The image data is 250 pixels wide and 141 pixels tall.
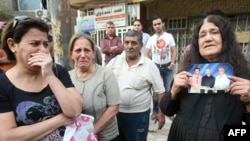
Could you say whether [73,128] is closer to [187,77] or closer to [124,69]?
[187,77]

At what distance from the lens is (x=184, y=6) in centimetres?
945

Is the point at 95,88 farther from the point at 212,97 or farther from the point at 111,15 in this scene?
the point at 111,15

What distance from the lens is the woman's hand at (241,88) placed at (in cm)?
146

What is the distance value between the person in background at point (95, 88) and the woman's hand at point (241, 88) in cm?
116

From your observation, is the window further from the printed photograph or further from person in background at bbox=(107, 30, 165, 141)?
the printed photograph

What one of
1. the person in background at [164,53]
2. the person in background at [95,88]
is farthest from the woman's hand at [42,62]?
the person in background at [164,53]

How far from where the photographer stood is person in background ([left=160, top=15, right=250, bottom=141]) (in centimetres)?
160

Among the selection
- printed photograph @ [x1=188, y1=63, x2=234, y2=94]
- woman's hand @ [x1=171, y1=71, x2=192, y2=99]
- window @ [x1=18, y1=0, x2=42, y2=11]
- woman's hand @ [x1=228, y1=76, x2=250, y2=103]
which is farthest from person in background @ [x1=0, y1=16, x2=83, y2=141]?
window @ [x1=18, y1=0, x2=42, y2=11]

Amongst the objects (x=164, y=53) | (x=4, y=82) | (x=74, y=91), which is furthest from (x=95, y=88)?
(x=164, y=53)

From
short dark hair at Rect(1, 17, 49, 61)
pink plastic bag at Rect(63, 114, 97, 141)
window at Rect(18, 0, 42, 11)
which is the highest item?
window at Rect(18, 0, 42, 11)

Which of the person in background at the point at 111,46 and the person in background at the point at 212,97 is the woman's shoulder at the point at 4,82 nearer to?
the person in background at the point at 212,97

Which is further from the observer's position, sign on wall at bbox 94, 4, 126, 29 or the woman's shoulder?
Result: sign on wall at bbox 94, 4, 126, 29

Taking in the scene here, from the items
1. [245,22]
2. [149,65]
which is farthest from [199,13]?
[149,65]

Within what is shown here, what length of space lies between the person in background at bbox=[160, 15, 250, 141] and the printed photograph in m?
0.04
